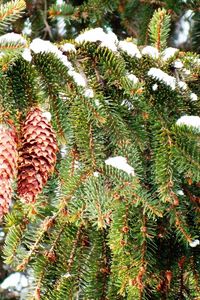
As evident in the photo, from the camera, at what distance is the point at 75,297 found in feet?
5.57

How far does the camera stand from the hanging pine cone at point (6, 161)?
119cm

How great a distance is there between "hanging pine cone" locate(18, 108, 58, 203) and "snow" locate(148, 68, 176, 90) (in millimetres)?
352

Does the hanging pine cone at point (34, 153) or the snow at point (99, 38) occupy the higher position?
the snow at point (99, 38)

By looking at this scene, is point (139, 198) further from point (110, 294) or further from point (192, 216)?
point (110, 294)

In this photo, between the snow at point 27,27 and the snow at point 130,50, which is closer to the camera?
the snow at point 130,50

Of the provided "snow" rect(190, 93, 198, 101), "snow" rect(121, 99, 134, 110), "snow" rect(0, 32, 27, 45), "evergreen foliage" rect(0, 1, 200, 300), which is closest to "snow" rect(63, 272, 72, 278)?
"evergreen foliage" rect(0, 1, 200, 300)

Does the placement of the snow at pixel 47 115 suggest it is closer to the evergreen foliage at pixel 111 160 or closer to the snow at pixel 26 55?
the evergreen foliage at pixel 111 160

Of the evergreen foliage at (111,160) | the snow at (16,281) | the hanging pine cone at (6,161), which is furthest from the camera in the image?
the snow at (16,281)

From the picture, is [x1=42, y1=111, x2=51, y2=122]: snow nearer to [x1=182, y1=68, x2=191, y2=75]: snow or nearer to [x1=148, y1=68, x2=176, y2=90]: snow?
[x1=148, y1=68, x2=176, y2=90]: snow

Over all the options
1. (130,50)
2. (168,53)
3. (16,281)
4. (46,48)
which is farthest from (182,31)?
(46,48)

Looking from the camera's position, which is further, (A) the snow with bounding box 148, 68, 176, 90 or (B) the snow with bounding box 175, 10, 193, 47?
(B) the snow with bounding box 175, 10, 193, 47

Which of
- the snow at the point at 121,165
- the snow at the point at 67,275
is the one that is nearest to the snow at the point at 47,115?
the snow at the point at 121,165

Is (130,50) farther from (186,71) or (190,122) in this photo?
(190,122)

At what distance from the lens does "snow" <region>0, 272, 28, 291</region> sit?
399 centimetres
